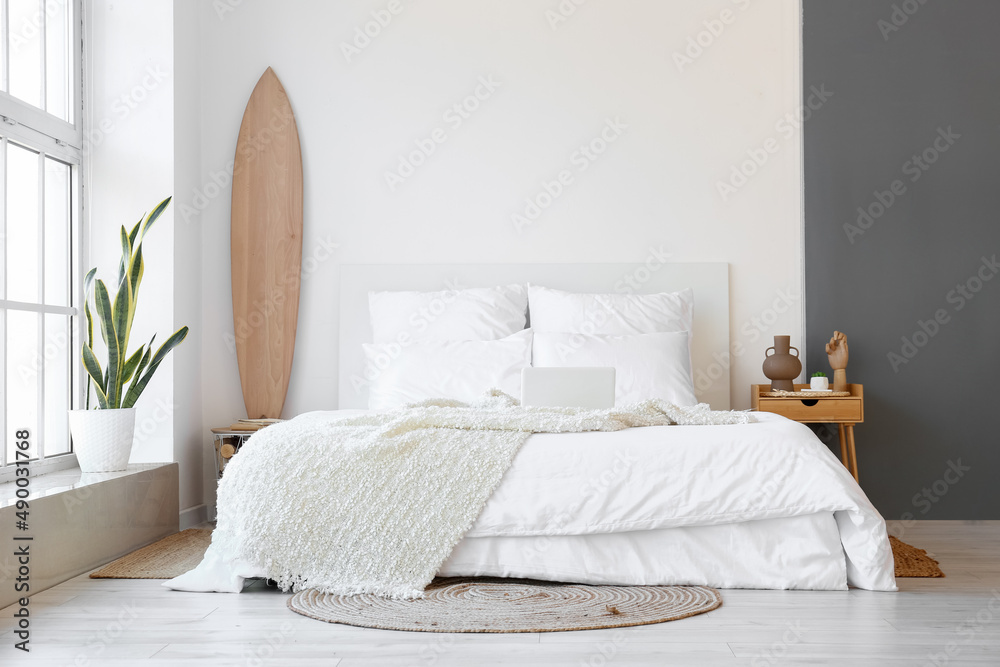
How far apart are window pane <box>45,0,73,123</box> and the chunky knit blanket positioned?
6.45 feet

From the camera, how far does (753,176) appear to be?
13.3 feet

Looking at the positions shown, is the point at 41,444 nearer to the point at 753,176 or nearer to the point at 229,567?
the point at 229,567

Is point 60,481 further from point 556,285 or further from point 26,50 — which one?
point 556,285

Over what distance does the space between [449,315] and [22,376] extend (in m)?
1.75

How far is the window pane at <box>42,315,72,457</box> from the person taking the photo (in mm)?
3342
